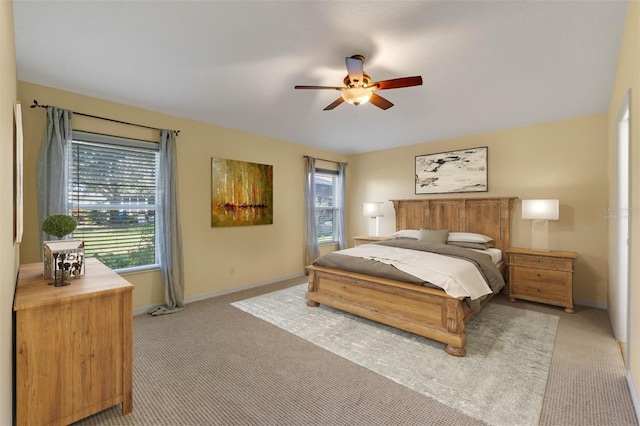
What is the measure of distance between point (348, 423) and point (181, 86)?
10.7 feet

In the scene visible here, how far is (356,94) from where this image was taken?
2.50 meters

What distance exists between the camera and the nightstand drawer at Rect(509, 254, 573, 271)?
3441 mm

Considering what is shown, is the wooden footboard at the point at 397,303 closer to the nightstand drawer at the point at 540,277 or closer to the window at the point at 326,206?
the nightstand drawer at the point at 540,277

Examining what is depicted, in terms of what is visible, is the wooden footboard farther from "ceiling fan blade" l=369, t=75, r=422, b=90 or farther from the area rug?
"ceiling fan blade" l=369, t=75, r=422, b=90

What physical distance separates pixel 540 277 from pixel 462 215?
1385 millimetres

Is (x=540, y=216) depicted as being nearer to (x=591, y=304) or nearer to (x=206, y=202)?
(x=591, y=304)

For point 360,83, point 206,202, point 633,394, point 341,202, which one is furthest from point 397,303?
point 341,202

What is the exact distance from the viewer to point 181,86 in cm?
292

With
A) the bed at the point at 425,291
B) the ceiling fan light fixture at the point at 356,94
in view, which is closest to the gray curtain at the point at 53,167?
the bed at the point at 425,291

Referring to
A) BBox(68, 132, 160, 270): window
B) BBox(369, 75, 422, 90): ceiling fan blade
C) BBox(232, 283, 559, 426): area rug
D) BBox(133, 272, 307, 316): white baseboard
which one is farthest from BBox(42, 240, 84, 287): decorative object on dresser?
BBox(369, 75, 422, 90): ceiling fan blade

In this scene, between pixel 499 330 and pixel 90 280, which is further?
pixel 499 330

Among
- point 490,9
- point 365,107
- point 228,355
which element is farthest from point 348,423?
point 365,107

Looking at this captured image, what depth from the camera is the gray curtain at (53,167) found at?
2.80 metres

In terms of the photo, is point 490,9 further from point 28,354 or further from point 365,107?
point 28,354
